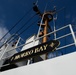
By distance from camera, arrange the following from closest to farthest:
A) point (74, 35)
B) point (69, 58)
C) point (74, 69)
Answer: point (74, 69)
point (69, 58)
point (74, 35)

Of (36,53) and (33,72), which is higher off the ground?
(36,53)

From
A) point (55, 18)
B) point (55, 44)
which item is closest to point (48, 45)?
point (55, 44)

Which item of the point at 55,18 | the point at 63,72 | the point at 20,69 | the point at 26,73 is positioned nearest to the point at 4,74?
the point at 20,69

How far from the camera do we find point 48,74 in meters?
3.54

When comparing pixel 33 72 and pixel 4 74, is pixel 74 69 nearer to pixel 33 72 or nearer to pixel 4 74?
pixel 33 72

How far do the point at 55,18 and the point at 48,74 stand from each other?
6742 mm

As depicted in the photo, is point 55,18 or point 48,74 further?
point 55,18

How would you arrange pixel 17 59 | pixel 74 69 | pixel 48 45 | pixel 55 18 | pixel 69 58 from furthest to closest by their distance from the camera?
pixel 55 18, pixel 17 59, pixel 48 45, pixel 69 58, pixel 74 69

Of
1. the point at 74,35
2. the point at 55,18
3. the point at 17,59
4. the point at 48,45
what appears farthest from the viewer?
the point at 55,18

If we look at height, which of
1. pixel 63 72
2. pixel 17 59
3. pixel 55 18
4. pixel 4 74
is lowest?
pixel 63 72

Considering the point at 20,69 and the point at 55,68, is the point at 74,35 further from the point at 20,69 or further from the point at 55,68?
the point at 20,69

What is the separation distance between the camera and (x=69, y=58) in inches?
137

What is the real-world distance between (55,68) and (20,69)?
4.03 feet

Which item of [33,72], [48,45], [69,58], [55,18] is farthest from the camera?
[55,18]
